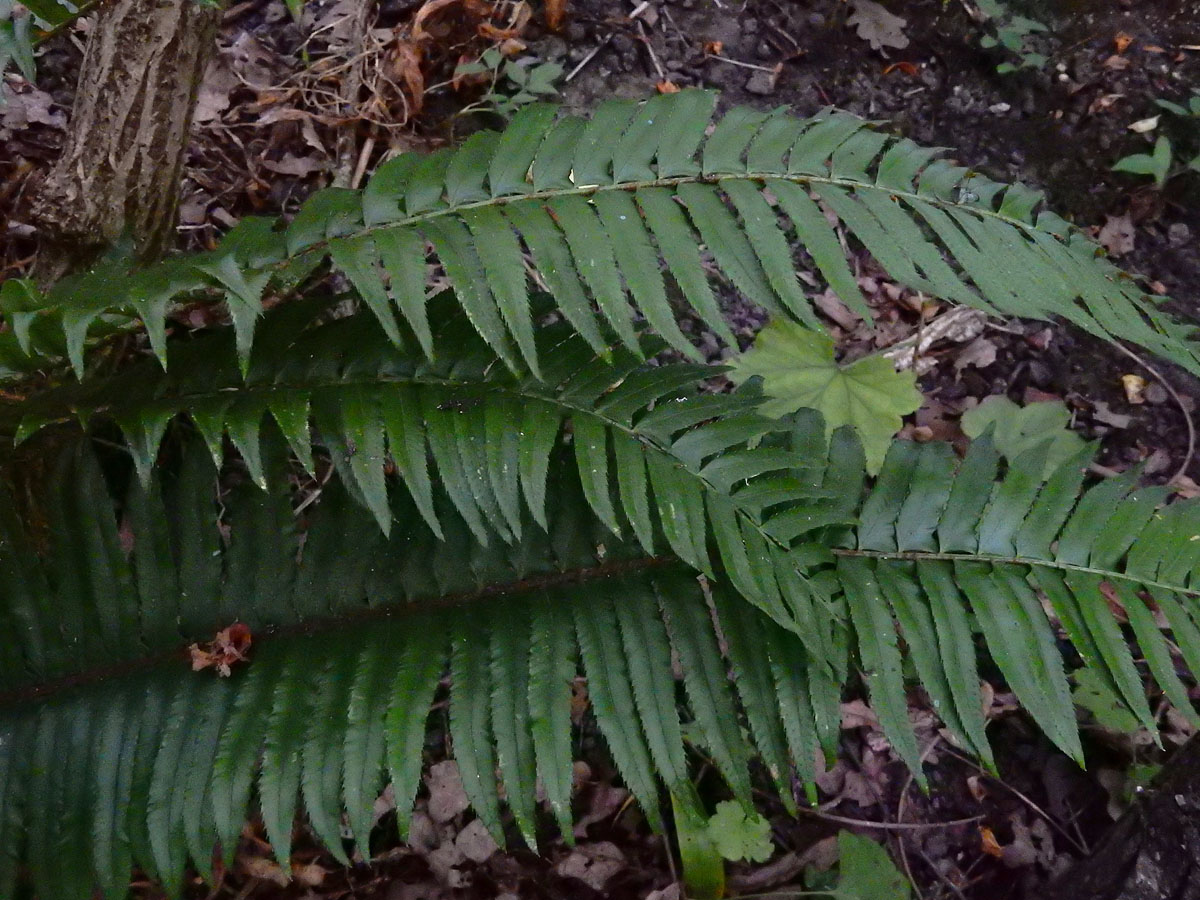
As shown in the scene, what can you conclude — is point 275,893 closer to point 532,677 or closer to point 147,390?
point 532,677

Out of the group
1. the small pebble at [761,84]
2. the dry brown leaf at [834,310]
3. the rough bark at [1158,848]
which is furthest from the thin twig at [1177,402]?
the small pebble at [761,84]

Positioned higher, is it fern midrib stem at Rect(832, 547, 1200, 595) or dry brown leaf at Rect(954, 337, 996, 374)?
fern midrib stem at Rect(832, 547, 1200, 595)

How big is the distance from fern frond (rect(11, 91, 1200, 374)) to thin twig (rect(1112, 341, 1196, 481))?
1487mm

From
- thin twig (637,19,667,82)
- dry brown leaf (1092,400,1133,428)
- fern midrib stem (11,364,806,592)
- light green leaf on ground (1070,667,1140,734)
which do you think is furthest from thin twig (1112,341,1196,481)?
fern midrib stem (11,364,806,592)

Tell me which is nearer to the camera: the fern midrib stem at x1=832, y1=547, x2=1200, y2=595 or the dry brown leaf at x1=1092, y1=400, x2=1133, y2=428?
the fern midrib stem at x1=832, y1=547, x2=1200, y2=595

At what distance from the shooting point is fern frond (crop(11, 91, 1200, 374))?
1274 mm

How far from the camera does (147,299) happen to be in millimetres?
1146

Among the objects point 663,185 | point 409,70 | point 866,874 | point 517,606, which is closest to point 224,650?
point 517,606

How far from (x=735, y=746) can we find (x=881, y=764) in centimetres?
89

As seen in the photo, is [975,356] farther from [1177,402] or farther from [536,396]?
[536,396]

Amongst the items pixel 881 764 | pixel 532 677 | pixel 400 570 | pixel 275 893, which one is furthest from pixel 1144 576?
pixel 275 893

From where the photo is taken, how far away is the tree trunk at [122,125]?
148 cm

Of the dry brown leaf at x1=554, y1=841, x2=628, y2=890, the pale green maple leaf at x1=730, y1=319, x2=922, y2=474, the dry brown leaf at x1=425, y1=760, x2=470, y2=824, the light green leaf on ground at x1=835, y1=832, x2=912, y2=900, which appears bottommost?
the dry brown leaf at x1=554, y1=841, x2=628, y2=890

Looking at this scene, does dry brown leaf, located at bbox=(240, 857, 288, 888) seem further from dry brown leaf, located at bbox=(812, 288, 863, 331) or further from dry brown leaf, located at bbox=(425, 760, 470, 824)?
dry brown leaf, located at bbox=(812, 288, 863, 331)
